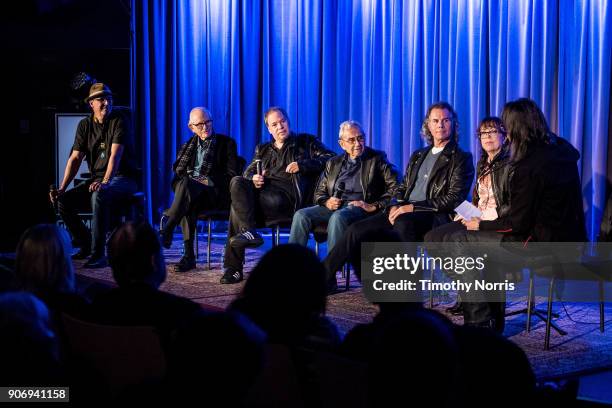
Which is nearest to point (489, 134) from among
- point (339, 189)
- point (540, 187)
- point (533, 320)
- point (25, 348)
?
point (540, 187)

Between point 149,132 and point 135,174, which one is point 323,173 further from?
point 149,132

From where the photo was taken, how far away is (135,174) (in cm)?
617

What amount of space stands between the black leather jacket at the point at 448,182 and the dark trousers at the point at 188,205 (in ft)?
5.75

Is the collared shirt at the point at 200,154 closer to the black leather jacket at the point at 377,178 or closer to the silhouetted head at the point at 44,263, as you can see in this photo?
the black leather jacket at the point at 377,178

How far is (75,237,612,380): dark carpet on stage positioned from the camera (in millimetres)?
3291

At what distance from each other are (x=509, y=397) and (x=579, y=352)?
2208 mm

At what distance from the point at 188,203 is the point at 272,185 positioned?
2.15 feet

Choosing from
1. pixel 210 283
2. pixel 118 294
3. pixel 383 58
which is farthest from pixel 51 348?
pixel 383 58

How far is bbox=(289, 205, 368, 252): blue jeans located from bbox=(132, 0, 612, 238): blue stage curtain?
6.15 feet

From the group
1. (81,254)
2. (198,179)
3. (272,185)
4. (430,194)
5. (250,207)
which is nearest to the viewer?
(430,194)

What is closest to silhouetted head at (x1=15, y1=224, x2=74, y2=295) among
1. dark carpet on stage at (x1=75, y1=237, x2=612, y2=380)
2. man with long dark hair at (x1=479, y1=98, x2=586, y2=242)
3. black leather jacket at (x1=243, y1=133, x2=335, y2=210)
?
dark carpet on stage at (x1=75, y1=237, x2=612, y2=380)

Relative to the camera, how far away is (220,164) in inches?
234

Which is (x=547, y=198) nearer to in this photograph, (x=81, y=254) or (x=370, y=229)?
(x=370, y=229)

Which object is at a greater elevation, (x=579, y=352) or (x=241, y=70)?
(x=241, y=70)
